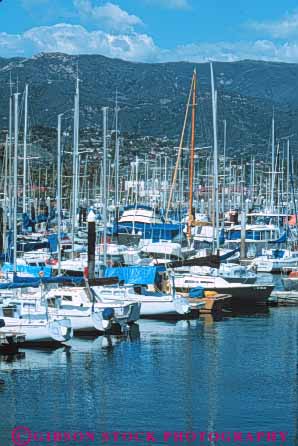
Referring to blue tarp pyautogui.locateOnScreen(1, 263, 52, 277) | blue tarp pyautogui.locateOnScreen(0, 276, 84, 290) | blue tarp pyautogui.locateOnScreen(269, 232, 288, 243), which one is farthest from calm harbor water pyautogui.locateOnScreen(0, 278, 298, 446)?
blue tarp pyautogui.locateOnScreen(269, 232, 288, 243)

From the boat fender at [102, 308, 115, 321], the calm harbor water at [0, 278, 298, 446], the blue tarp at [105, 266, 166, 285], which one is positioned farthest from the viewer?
the blue tarp at [105, 266, 166, 285]

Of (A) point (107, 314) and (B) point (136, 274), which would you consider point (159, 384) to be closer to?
(A) point (107, 314)

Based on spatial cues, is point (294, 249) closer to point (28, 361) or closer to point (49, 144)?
point (28, 361)

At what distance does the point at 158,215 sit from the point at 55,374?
56.0 m

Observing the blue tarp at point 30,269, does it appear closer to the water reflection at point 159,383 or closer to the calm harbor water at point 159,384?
the water reflection at point 159,383

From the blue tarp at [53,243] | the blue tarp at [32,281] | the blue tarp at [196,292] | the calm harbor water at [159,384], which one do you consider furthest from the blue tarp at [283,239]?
the blue tarp at [32,281]

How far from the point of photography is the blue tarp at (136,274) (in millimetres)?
50594

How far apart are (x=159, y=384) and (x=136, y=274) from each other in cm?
1733

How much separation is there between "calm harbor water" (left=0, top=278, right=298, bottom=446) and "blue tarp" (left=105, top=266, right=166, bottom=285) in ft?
17.8

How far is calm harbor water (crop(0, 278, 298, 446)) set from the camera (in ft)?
94.6

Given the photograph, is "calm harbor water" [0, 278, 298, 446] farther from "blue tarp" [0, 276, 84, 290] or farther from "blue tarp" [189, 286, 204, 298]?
"blue tarp" [189, 286, 204, 298]

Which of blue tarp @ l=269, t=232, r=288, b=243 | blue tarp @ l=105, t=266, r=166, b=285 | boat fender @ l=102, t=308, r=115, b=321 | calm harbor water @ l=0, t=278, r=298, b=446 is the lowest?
calm harbor water @ l=0, t=278, r=298, b=446

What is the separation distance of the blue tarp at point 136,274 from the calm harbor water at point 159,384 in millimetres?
5421

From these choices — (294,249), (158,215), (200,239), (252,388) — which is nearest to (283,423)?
(252,388)
